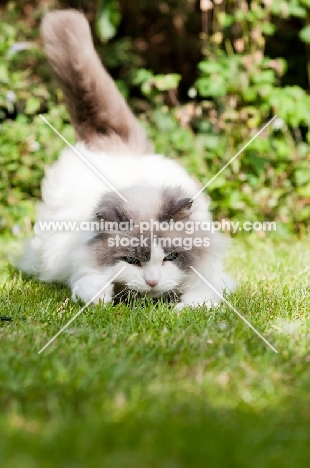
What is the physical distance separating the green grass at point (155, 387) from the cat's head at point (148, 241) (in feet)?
0.49

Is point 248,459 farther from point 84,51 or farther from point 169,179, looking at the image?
point 84,51

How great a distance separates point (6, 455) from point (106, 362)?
608 millimetres

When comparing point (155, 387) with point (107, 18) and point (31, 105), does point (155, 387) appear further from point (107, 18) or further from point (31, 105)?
point (107, 18)

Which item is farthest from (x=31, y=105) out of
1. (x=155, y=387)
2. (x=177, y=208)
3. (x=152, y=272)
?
(x=155, y=387)

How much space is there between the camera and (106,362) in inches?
77.0

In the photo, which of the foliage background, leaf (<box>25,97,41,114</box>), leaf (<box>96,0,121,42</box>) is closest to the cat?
the foliage background

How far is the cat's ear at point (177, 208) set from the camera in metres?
2.76

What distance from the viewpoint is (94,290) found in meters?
2.76

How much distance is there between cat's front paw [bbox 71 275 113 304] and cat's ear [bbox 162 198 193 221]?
1.35 ft

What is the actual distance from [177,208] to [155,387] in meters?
1.14

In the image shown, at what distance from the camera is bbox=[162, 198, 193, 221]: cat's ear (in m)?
2.76

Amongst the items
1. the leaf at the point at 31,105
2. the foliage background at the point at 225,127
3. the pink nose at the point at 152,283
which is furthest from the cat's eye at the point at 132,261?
the leaf at the point at 31,105

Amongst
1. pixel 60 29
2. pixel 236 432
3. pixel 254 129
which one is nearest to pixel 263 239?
pixel 254 129

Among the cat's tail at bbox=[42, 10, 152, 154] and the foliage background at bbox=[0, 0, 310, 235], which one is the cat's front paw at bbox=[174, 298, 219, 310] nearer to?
the cat's tail at bbox=[42, 10, 152, 154]
